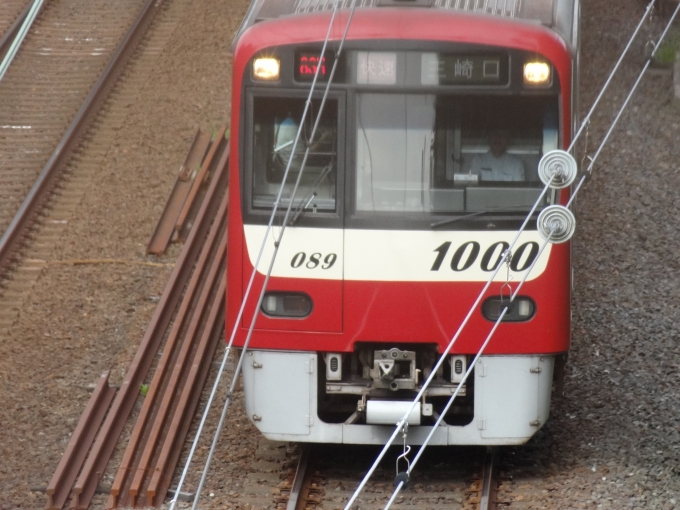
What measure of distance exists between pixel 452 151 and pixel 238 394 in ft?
9.68

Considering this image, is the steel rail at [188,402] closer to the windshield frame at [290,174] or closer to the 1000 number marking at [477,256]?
the windshield frame at [290,174]

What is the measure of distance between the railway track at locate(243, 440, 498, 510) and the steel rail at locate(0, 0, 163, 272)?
404cm

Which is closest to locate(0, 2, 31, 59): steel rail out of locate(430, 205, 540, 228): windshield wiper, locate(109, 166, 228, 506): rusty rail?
locate(109, 166, 228, 506): rusty rail

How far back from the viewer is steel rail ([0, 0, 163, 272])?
10500 millimetres

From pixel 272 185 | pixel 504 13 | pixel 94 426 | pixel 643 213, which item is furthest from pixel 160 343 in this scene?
pixel 643 213

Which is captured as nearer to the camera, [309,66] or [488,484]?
[309,66]

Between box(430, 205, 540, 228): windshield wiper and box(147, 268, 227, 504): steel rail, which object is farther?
box(147, 268, 227, 504): steel rail

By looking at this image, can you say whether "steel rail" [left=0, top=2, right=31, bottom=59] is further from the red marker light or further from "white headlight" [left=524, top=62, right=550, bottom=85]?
"white headlight" [left=524, top=62, right=550, bottom=85]

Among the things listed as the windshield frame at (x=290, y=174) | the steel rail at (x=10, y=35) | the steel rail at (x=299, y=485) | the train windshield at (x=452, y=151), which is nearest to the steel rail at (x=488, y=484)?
the steel rail at (x=299, y=485)

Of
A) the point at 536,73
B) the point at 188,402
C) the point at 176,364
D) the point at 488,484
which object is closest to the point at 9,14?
the point at 176,364

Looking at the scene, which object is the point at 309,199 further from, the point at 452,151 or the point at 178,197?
the point at 178,197

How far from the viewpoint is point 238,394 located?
8.42 metres

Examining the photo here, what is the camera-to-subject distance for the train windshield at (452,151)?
643 centimetres

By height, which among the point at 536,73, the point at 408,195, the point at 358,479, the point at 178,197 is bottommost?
the point at 178,197
